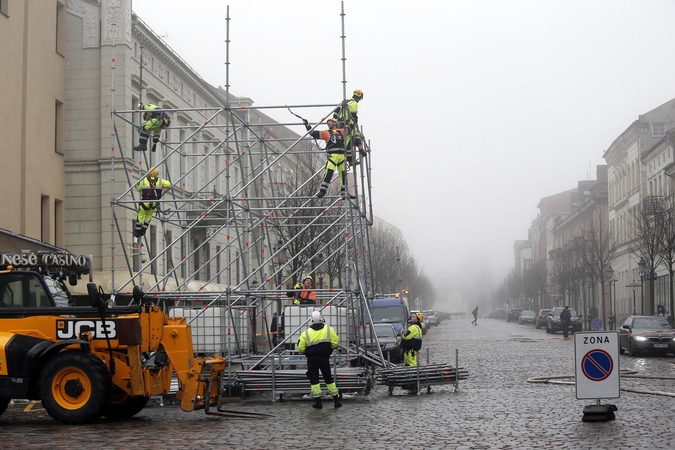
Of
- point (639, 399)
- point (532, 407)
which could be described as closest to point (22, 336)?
point (532, 407)

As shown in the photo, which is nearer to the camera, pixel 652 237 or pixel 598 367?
pixel 598 367

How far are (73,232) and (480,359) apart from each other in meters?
14.7

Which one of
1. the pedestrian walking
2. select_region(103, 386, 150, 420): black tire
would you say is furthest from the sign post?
the pedestrian walking

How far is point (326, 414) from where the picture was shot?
15.2 metres

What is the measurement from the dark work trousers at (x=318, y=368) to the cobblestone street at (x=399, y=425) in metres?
0.48

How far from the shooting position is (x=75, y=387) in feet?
44.7

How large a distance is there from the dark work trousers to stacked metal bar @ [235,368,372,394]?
1089 mm

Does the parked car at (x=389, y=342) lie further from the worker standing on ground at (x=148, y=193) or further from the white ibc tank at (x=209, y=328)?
the worker standing on ground at (x=148, y=193)

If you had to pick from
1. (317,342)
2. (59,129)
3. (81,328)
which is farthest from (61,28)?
(81,328)

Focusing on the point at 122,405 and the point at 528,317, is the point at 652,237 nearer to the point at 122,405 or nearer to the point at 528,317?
the point at 122,405

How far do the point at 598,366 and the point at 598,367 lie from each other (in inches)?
0.5

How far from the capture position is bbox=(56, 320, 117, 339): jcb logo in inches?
560

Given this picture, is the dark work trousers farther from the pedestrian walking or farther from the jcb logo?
the pedestrian walking

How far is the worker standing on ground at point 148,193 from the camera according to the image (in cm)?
1997
